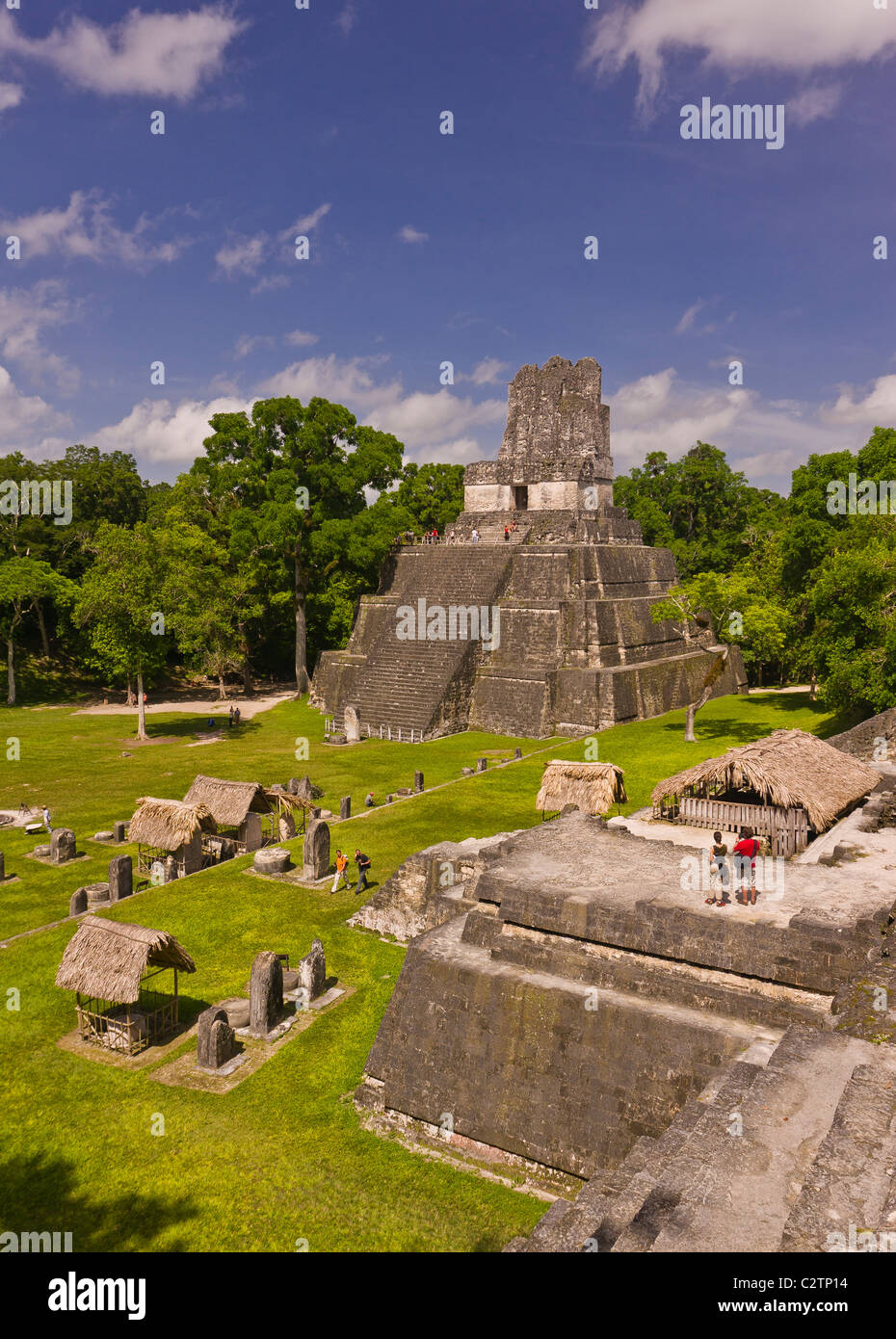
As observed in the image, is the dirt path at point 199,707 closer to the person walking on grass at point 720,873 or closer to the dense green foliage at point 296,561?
the dense green foliage at point 296,561

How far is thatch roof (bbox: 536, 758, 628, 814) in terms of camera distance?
20.0m

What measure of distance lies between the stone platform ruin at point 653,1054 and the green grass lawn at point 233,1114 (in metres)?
0.87

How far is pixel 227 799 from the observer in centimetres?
1994

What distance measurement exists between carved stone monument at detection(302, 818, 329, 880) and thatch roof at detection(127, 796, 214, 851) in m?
2.81

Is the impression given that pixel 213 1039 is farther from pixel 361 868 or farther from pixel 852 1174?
pixel 852 1174

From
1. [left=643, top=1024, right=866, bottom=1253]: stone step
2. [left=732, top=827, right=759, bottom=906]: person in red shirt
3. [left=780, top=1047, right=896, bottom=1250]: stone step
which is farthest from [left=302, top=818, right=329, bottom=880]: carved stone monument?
[left=780, top=1047, right=896, bottom=1250]: stone step

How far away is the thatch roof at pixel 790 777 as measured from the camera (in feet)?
51.3

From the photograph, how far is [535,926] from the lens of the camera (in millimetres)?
10555

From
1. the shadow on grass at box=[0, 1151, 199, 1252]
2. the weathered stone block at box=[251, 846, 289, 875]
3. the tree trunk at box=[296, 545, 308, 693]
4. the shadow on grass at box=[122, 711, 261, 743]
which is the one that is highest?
the tree trunk at box=[296, 545, 308, 693]

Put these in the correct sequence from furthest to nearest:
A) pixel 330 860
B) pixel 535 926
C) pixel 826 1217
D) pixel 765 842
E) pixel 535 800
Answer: pixel 535 800
pixel 330 860
pixel 765 842
pixel 535 926
pixel 826 1217

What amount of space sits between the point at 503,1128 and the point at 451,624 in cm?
2631

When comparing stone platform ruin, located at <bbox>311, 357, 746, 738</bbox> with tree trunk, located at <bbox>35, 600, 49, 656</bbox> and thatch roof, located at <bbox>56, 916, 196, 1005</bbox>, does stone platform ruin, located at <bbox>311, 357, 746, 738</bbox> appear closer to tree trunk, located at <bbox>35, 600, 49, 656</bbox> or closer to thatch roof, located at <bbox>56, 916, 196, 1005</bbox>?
tree trunk, located at <bbox>35, 600, 49, 656</bbox>

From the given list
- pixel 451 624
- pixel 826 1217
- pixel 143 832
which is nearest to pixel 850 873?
pixel 826 1217
